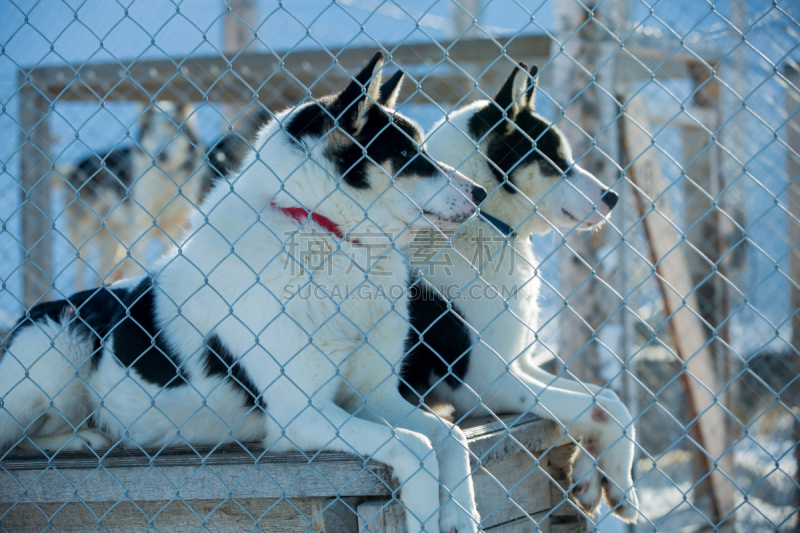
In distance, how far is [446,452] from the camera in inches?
66.6

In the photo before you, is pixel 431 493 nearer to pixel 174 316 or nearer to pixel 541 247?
pixel 174 316

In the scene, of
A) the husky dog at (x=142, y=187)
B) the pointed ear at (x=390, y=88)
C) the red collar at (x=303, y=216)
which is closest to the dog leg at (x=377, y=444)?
the red collar at (x=303, y=216)

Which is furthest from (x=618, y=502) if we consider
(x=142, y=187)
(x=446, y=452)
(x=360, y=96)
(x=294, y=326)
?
(x=142, y=187)

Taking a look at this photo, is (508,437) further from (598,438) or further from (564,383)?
(564,383)

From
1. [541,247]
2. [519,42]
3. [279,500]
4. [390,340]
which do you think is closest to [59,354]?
[279,500]

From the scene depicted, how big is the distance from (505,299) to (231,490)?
122 cm

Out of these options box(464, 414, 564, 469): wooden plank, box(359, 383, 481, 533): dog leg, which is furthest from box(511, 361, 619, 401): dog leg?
box(359, 383, 481, 533): dog leg

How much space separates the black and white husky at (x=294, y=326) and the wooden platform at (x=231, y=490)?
0.08m

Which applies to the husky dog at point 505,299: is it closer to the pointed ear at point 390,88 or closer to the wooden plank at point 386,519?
the pointed ear at point 390,88

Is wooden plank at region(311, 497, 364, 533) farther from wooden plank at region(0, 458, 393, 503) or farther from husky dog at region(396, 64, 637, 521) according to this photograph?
husky dog at region(396, 64, 637, 521)

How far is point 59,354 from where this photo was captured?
2135 mm

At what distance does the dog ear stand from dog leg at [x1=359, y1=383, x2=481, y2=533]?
35.6 inches

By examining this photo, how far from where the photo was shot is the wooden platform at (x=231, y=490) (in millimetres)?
1633

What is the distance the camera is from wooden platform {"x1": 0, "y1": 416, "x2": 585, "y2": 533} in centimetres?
163
